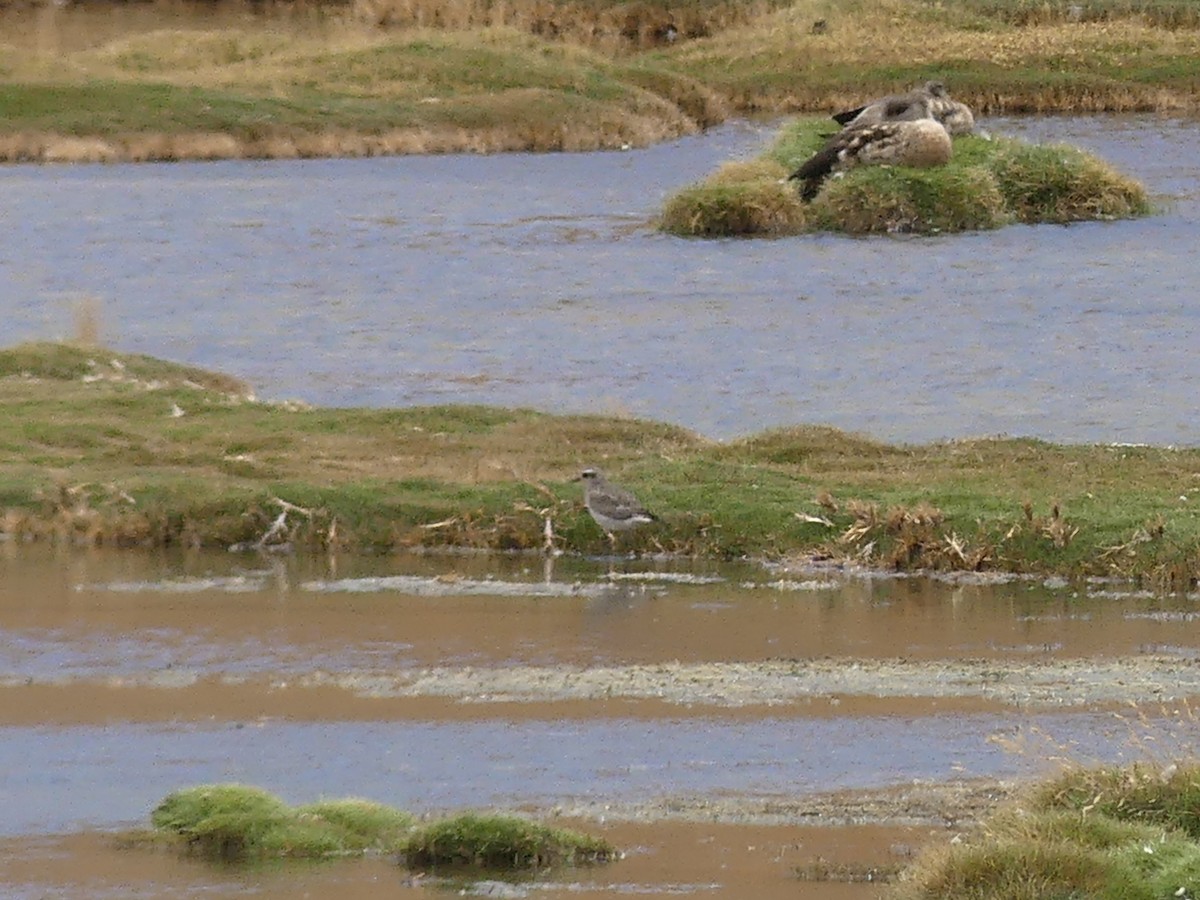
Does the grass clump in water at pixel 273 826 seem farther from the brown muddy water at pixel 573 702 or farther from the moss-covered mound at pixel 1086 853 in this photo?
the moss-covered mound at pixel 1086 853

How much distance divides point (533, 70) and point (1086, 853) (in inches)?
2070

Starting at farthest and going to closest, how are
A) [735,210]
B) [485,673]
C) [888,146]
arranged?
[735,210]
[888,146]
[485,673]

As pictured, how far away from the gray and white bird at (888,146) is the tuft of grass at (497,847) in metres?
26.0

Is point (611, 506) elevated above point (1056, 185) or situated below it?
below

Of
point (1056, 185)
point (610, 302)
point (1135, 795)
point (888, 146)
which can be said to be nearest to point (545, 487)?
point (1135, 795)

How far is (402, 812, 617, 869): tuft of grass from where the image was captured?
10.5 m

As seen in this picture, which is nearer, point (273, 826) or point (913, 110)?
point (273, 826)

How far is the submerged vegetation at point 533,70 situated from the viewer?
55.1 metres

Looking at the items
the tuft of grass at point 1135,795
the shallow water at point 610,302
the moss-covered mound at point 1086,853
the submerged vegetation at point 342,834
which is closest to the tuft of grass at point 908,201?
the shallow water at point 610,302

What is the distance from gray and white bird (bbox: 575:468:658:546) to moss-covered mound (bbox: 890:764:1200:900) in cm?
722

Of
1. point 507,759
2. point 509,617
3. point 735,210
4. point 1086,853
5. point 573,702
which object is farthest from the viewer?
point 735,210

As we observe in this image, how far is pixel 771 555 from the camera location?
17547 mm

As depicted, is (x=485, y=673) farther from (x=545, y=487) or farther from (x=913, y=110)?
(x=913, y=110)

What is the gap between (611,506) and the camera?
17234 millimetres
